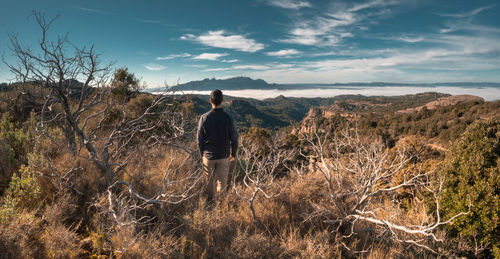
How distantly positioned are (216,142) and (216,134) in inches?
5.9

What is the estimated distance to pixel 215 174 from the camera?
3838 millimetres

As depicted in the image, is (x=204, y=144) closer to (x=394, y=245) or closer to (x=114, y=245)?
(x=114, y=245)

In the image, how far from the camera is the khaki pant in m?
3.79

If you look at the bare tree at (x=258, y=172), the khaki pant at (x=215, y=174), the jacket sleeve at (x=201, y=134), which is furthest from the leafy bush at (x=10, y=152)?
the bare tree at (x=258, y=172)

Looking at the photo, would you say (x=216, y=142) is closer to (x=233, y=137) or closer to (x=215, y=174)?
(x=233, y=137)

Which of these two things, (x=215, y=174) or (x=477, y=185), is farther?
(x=215, y=174)

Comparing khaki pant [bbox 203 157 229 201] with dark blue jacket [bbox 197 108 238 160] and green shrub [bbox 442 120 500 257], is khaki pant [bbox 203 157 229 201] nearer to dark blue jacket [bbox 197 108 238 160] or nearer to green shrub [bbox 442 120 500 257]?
dark blue jacket [bbox 197 108 238 160]

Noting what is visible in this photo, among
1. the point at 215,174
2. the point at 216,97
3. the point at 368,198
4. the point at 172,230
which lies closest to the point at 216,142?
the point at 215,174

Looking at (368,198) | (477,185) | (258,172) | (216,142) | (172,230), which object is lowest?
(368,198)

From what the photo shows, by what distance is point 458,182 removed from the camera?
3582 mm

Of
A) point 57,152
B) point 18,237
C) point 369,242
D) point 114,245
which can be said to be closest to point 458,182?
point 369,242

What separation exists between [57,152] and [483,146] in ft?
25.2

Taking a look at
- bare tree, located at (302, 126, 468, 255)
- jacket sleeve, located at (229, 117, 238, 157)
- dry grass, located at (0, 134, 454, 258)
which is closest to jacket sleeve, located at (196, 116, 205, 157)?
jacket sleeve, located at (229, 117, 238, 157)

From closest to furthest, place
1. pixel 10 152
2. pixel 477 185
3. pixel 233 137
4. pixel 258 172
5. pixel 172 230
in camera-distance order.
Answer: pixel 172 230 < pixel 258 172 < pixel 477 185 < pixel 10 152 < pixel 233 137
